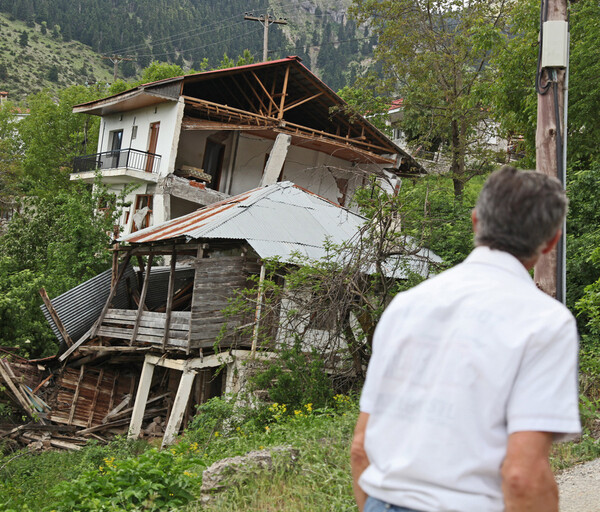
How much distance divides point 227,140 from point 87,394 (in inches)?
460

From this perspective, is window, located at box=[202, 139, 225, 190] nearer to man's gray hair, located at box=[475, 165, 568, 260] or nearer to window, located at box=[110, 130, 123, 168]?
window, located at box=[110, 130, 123, 168]

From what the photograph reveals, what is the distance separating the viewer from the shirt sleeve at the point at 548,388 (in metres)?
1.71

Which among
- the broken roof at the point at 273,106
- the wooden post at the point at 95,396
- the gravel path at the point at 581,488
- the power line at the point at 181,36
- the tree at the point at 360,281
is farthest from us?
the power line at the point at 181,36

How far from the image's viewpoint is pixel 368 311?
11289 millimetres

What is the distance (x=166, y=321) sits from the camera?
17172 mm

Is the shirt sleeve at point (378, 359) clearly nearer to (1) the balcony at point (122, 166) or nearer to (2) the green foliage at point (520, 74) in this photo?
(2) the green foliage at point (520, 74)

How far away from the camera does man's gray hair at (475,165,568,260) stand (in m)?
1.94

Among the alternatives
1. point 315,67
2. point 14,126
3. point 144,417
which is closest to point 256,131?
point 144,417

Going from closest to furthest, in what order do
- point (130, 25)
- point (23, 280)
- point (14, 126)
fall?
point (23, 280) < point (14, 126) < point (130, 25)

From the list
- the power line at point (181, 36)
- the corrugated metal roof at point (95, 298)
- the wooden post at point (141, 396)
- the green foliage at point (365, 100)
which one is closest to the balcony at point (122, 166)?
the corrugated metal roof at point (95, 298)

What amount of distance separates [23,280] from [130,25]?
130m

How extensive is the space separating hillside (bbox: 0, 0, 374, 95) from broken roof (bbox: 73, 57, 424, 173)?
65.8m

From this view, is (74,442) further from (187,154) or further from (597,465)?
(597,465)

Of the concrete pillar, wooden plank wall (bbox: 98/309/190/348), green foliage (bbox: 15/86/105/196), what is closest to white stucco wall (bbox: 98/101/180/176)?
the concrete pillar
